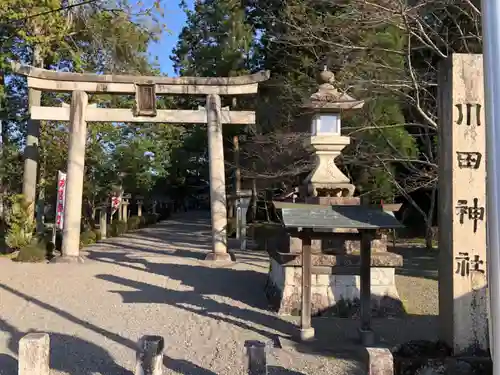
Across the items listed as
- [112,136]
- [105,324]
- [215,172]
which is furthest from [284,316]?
[112,136]

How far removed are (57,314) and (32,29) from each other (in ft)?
33.5

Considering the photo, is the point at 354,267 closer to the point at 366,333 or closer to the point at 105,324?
the point at 366,333

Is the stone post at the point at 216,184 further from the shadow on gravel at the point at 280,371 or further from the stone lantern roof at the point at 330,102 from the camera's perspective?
the shadow on gravel at the point at 280,371

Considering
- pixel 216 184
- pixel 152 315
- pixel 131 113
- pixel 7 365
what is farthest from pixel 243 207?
pixel 7 365

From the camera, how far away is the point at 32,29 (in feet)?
48.1

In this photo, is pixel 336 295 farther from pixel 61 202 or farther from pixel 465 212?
pixel 61 202

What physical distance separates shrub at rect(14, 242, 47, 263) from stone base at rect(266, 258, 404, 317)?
8.71 metres

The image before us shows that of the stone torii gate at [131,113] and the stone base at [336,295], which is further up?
the stone torii gate at [131,113]

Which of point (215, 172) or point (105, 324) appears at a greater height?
point (215, 172)

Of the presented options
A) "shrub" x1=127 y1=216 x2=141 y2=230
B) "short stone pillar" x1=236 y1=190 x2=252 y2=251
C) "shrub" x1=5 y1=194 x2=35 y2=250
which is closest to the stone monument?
"short stone pillar" x1=236 y1=190 x2=252 y2=251

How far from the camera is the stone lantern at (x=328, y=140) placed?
8125 mm

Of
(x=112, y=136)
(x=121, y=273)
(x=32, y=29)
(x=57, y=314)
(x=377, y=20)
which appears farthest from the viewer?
(x=112, y=136)

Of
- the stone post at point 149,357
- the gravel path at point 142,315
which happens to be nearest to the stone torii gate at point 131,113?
the gravel path at point 142,315

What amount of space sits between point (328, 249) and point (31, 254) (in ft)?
30.1
